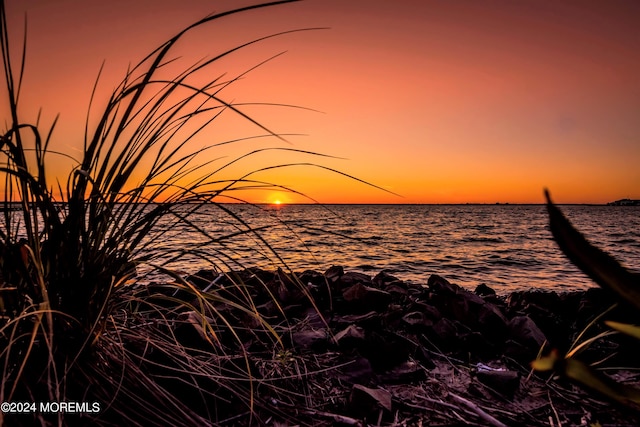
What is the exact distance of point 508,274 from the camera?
29.5ft

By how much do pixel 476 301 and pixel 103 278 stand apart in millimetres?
2390

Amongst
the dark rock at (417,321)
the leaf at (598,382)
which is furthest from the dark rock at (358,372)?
the leaf at (598,382)

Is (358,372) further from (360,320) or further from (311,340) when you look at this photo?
(360,320)

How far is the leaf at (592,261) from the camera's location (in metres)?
0.61

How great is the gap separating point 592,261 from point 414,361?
4.63 feet

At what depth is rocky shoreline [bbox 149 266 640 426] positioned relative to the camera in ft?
4.53

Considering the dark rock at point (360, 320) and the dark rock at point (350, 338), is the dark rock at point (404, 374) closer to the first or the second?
the dark rock at point (350, 338)

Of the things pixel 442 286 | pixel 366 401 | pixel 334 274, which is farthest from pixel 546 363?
pixel 334 274

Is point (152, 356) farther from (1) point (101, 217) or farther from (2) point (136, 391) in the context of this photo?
→ (1) point (101, 217)

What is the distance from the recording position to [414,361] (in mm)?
1878

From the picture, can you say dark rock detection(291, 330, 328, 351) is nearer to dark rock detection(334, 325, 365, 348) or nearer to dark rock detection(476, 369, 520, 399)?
dark rock detection(334, 325, 365, 348)

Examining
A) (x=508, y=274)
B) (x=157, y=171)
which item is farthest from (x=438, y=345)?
(x=508, y=274)

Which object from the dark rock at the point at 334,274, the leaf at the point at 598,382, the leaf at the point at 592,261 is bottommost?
the dark rock at the point at 334,274

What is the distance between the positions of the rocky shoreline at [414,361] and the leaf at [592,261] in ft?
0.86
